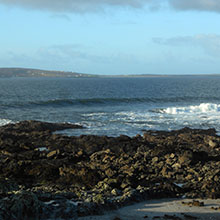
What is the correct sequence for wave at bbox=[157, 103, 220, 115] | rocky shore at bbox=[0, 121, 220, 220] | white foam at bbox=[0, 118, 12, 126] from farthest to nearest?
wave at bbox=[157, 103, 220, 115], white foam at bbox=[0, 118, 12, 126], rocky shore at bbox=[0, 121, 220, 220]

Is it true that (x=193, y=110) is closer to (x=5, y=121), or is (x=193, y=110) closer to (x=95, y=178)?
(x=5, y=121)

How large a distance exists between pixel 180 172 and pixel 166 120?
22445 millimetres

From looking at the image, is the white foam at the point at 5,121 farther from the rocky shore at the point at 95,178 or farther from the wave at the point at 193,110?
the wave at the point at 193,110

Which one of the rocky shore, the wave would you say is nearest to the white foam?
the rocky shore

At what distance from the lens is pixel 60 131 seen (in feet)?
99.7

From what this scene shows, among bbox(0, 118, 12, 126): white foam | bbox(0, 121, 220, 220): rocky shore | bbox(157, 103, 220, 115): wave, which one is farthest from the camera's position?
bbox(157, 103, 220, 115): wave

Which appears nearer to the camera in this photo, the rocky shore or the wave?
the rocky shore

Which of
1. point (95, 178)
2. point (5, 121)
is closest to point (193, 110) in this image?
point (5, 121)

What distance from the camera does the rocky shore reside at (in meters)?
9.55

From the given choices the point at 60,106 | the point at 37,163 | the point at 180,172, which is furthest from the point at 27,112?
the point at 180,172

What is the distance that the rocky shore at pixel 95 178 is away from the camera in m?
9.55

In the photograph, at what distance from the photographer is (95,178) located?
13492 millimetres

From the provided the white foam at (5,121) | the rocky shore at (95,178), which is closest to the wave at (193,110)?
the white foam at (5,121)

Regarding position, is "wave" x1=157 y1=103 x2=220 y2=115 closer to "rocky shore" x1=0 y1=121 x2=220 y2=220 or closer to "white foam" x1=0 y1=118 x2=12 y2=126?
"white foam" x1=0 y1=118 x2=12 y2=126
